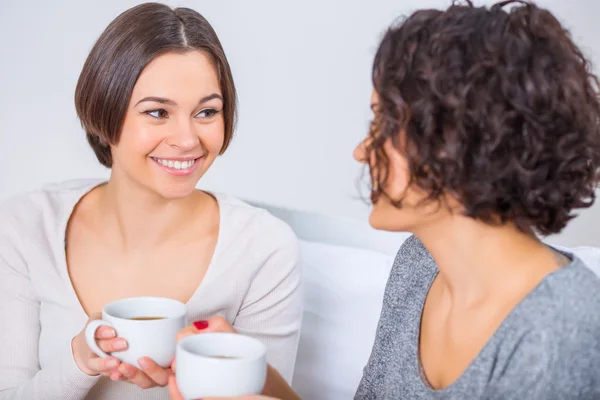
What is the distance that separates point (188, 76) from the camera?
133 centimetres

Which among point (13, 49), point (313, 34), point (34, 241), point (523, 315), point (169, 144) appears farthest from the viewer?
point (13, 49)

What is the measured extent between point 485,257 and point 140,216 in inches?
30.9

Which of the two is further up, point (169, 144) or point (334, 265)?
point (169, 144)

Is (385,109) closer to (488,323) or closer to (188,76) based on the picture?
(488,323)

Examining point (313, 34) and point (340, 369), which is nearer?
point (340, 369)

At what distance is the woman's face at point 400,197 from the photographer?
3.11ft

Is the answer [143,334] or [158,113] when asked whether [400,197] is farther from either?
[158,113]

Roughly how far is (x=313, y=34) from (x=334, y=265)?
0.64 meters

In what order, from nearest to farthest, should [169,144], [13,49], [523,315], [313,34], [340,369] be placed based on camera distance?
[523,315] < [169,144] < [340,369] < [313,34] < [13,49]

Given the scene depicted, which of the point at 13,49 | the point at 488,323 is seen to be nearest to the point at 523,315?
the point at 488,323

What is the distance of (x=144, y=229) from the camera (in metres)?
1.48

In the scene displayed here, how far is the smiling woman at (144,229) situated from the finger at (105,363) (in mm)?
189

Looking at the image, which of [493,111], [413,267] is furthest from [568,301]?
[413,267]

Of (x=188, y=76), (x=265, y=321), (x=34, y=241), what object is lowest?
(x=265, y=321)
